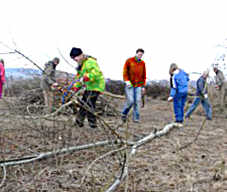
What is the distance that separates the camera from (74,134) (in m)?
4.06

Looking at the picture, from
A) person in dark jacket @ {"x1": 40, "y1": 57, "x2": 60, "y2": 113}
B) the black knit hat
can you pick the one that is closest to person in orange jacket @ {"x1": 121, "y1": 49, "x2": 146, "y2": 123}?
the black knit hat

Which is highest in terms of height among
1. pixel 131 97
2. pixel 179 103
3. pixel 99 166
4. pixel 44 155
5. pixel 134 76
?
pixel 134 76

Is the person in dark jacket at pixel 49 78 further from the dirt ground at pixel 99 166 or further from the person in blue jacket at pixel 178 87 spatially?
the person in blue jacket at pixel 178 87

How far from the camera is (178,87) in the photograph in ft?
21.7

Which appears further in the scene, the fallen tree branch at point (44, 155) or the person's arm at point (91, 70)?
the person's arm at point (91, 70)

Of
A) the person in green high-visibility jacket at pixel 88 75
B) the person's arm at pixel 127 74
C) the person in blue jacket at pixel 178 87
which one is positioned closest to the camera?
the person in green high-visibility jacket at pixel 88 75

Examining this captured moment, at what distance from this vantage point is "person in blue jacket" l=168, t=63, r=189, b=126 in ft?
21.7

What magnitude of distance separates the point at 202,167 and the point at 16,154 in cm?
220

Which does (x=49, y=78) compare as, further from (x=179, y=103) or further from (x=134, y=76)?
(x=179, y=103)

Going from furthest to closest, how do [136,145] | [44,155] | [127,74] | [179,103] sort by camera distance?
[127,74], [179,103], [136,145], [44,155]

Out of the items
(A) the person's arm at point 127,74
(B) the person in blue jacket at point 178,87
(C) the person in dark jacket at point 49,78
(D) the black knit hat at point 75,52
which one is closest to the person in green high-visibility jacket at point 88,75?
(D) the black knit hat at point 75,52

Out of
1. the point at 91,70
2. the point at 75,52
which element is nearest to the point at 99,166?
the point at 91,70

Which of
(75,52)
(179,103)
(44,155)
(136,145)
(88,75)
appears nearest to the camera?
(44,155)

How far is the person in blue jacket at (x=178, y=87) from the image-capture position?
661cm
